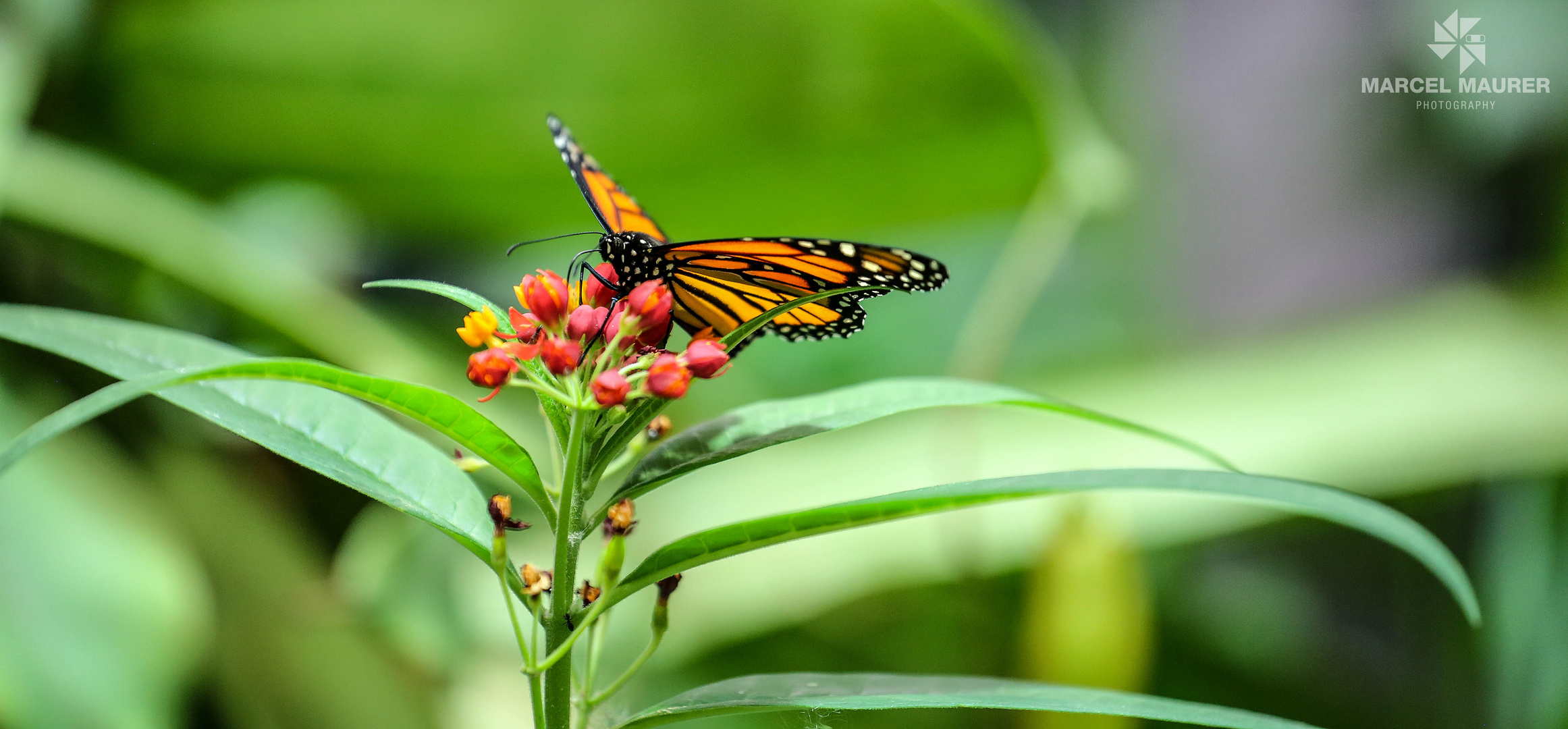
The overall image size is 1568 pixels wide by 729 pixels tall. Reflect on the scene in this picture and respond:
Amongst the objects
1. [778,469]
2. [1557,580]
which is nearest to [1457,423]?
[1557,580]

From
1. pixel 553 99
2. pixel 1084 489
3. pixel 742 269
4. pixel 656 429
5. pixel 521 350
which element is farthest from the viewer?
pixel 553 99

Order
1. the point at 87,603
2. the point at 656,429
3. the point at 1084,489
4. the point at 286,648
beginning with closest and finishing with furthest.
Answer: the point at 1084,489, the point at 656,429, the point at 87,603, the point at 286,648

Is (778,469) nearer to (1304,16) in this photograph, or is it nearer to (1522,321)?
(1522,321)

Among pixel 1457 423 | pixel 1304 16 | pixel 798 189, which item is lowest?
pixel 1457 423

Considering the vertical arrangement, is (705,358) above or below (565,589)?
above

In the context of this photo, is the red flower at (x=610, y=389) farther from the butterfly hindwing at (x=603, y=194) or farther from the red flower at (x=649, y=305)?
the butterfly hindwing at (x=603, y=194)

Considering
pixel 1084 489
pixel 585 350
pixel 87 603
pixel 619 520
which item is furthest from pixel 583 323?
pixel 87 603

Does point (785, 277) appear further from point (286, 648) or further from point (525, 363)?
point (286, 648)
